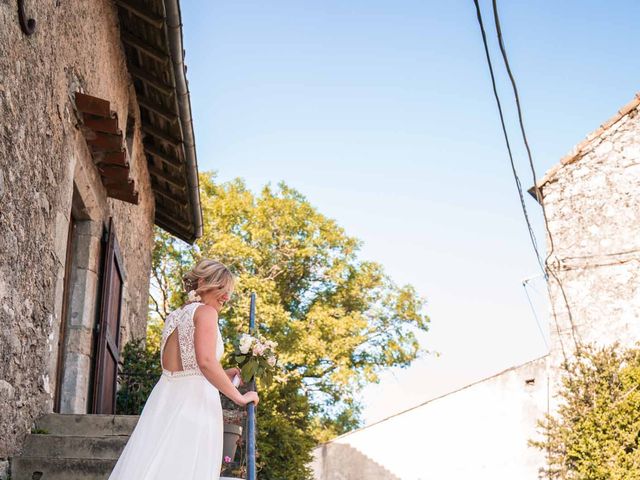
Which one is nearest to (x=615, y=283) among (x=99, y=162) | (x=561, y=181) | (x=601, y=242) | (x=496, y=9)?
(x=601, y=242)

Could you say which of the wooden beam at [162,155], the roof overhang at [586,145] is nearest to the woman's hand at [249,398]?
the wooden beam at [162,155]

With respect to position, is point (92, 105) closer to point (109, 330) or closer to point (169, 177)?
point (109, 330)

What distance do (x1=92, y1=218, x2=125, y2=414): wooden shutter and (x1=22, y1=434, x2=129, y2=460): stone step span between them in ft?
5.37

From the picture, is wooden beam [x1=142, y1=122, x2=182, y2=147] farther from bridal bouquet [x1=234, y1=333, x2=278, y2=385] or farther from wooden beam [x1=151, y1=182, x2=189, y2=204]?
bridal bouquet [x1=234, y1=333, x2=278, y2=385]

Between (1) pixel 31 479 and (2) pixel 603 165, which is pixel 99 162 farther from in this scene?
(2) pixel 603 165

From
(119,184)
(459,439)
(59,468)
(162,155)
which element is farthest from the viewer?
(459,439)

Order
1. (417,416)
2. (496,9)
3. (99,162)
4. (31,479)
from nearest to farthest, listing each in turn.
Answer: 1. (496,9)
2. (31,479)
3. (99,162)
4. (417,416)

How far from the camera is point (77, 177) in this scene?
243 inches

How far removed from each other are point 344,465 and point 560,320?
3922 mm

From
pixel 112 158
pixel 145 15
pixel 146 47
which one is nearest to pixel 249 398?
pixel 112 158

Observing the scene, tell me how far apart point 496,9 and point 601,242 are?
28.1ft

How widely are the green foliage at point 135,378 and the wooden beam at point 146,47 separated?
9.84 feet

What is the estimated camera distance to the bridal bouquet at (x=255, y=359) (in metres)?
4.34

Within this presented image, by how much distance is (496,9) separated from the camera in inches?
159
